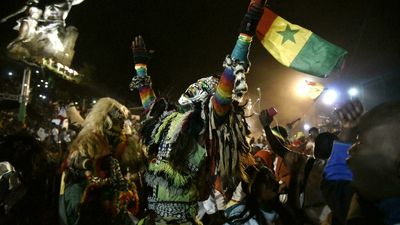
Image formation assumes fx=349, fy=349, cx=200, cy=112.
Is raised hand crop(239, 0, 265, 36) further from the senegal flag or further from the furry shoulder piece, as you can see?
the senegal flag

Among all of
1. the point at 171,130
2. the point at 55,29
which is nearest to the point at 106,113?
the point at 171,130

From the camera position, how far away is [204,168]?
3494 mm

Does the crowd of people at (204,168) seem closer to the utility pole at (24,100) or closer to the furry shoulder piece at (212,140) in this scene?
the furry shoulder piece at (212,140)

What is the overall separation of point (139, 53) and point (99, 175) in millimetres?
1761

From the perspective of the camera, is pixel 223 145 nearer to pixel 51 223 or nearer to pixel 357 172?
pixel 357 172

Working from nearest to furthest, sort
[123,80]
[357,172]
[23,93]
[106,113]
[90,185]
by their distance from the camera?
[357,172] < [90,185] < [106,113] < [23,93] < [123,80]

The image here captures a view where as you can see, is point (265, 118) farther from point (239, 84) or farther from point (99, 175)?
point (99, 175)

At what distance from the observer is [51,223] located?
5227 millimetres

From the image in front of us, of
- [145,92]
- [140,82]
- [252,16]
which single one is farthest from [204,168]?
[140,82]

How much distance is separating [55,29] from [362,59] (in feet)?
63.8

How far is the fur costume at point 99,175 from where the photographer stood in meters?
4.49

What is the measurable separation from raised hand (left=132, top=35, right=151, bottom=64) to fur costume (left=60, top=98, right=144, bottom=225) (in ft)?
2.52

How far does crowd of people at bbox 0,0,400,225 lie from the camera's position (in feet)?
5.97

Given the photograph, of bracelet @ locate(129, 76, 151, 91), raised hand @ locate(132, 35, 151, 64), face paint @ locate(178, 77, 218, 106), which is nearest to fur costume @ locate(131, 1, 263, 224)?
face paint @ locate(178, 77, 218, 106)
